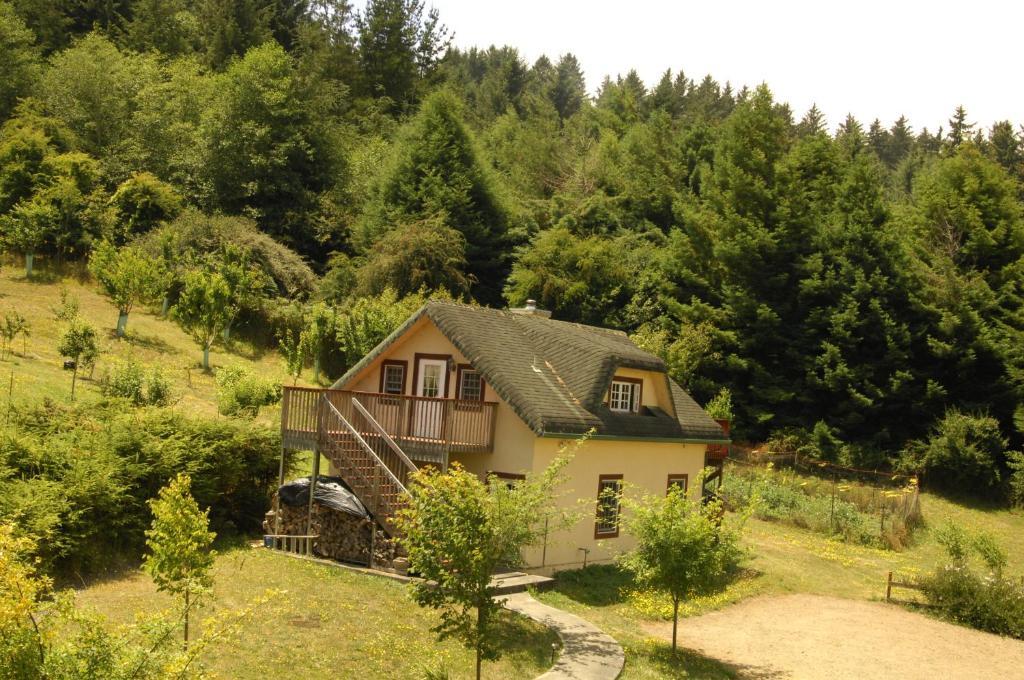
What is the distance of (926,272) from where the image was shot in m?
46.0

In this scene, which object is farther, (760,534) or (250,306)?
(250,306)

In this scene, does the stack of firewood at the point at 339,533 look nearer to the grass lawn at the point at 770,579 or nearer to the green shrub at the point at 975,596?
the grass lawn at the point at 770,579

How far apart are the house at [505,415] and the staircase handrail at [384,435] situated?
0.13ft

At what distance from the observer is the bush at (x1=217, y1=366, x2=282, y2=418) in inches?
1205

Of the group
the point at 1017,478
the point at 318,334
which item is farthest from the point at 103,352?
the point at 1017,478

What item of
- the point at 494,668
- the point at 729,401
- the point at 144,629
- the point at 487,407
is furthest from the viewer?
the point at 729,401

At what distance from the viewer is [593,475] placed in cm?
2411

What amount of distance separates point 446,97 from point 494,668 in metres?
44.9

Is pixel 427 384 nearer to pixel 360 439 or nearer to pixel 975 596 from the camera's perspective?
pixel 360 439

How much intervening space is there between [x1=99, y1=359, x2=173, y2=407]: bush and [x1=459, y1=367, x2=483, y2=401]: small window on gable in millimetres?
9890

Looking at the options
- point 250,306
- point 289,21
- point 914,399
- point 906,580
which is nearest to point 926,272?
point 914,399

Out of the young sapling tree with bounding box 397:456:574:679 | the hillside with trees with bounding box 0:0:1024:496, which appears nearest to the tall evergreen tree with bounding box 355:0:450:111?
the hillside with trees with bounding box 0:0:1024:496

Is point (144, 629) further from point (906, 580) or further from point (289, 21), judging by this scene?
point (289, 21)

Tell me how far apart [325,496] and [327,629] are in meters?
5.92
